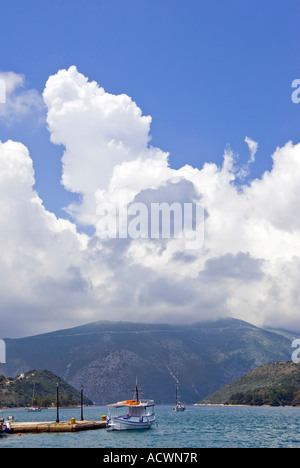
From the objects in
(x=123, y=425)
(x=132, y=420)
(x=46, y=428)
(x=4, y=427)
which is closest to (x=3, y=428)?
(x=4, y=427)

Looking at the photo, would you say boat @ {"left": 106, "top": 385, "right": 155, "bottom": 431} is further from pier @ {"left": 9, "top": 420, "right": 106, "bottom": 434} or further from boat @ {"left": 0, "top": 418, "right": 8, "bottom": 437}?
boat @ {"left": 0, "top": 418, "right": 8, "bottom": 437}

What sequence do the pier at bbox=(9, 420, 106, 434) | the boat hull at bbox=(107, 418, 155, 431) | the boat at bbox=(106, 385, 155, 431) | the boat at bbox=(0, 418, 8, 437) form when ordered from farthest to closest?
the boat at bbox=(106, 385, 155, 431), the boat hull at bbox=(107, 418, 155, 431), the pier at bbox=(9, 420, 106, 434), the boat at bbox=(0, 418, 8, 437)

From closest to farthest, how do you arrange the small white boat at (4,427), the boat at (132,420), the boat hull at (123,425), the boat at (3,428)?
1. the boat at (3,428)
2. the small white boat at (4,427)
3. the boat hull at (123,425)
4. the boat at (132,420)

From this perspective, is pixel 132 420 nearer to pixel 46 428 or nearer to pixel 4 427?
pixel 46 428

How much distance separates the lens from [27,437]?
11812 cm

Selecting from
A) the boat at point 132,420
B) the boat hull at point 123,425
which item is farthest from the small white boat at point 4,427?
the boat hull at point 123,425

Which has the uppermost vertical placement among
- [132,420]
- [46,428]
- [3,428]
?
[132,420]

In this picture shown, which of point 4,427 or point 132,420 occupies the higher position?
point 132,420

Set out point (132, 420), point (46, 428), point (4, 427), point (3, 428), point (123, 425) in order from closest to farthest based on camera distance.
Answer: point (3, 428)
point (4, 427)
point (46, 428)
point (123, 425)
point (132, 420)

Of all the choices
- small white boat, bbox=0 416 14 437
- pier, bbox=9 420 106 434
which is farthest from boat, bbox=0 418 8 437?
pier, bbox=9 420 106 434

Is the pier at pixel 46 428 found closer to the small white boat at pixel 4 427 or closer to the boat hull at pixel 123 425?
the small white boat at pixel 4 427
